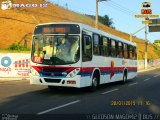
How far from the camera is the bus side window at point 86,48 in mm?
17406

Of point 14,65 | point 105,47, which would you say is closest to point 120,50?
point 105,47

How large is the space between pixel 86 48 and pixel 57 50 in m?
1.38

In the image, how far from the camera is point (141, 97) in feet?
56.7

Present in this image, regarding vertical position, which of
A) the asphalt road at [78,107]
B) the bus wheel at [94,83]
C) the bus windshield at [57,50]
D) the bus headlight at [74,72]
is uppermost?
the bus windshield at [57,50]

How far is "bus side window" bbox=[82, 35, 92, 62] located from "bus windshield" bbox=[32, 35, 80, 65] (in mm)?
380

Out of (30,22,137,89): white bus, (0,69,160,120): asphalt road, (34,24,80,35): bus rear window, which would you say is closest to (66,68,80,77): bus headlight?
(30,22,137,89): white bus

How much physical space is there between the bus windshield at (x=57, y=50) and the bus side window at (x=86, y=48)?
38cm

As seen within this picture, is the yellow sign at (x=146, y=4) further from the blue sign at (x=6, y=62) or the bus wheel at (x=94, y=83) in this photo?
the bus wheel at (x=94, y=83)

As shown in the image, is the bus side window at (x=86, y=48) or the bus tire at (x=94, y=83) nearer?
the bus side window at (x=86, y=48)

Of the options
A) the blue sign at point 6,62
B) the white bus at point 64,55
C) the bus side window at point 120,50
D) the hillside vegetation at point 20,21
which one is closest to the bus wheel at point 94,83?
the white bus at point 64,55

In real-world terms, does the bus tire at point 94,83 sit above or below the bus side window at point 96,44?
below

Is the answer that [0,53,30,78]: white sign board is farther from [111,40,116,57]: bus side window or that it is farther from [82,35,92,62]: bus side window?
[82,35,92,62]: bus side window

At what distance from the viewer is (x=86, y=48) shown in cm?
1769

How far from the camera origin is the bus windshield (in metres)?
17.0
